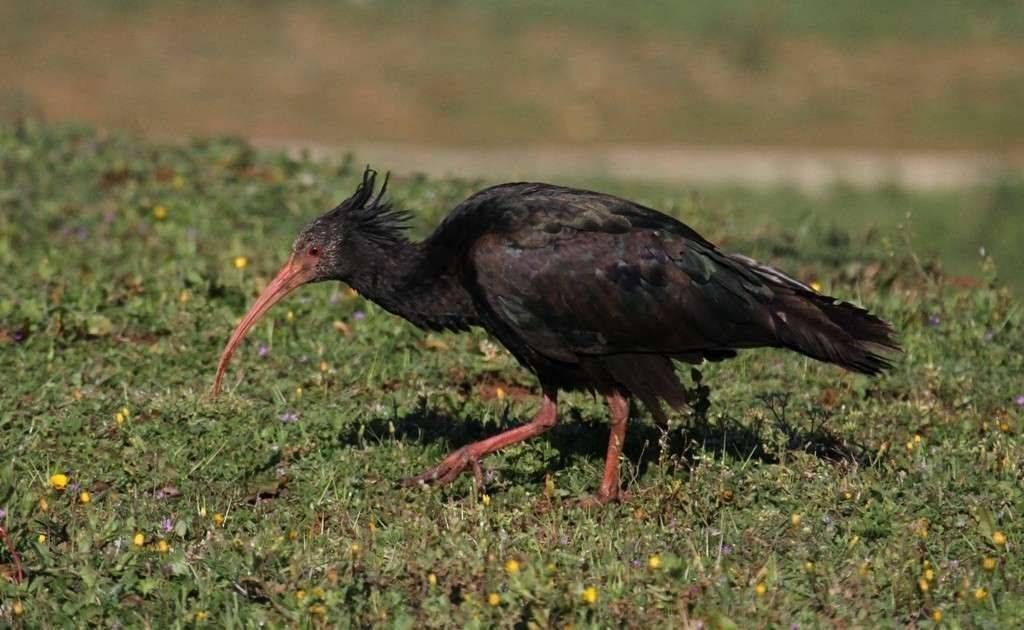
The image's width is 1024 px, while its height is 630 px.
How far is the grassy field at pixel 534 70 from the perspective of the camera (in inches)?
985

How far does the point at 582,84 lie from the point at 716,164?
4.88 meters

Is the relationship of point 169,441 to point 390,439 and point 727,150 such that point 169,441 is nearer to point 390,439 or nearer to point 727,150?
point 390,439

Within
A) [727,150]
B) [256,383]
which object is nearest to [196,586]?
[256,383]

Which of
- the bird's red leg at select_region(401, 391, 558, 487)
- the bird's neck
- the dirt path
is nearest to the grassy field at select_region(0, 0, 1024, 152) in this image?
the dirt path

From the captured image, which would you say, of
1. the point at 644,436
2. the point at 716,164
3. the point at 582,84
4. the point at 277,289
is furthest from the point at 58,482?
the point at 582,84

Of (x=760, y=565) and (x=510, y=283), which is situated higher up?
(x=510, y=283)

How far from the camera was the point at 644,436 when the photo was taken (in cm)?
837

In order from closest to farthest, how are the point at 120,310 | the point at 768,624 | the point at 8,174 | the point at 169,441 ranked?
the point at 768,624 → the point at 169,441 → the point at 120,310 → the point at 8,174

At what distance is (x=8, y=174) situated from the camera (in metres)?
12.7

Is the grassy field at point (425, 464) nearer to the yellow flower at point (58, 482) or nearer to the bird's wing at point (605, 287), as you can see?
the yellow flower at point (58, 482)

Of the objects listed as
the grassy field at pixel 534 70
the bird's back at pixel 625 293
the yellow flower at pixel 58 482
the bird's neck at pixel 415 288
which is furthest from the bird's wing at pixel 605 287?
the grassy field at pixel 534 70

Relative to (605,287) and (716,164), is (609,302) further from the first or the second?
(716,164)

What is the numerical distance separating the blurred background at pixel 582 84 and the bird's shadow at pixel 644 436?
12.0 meters

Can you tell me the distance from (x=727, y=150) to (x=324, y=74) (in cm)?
647
